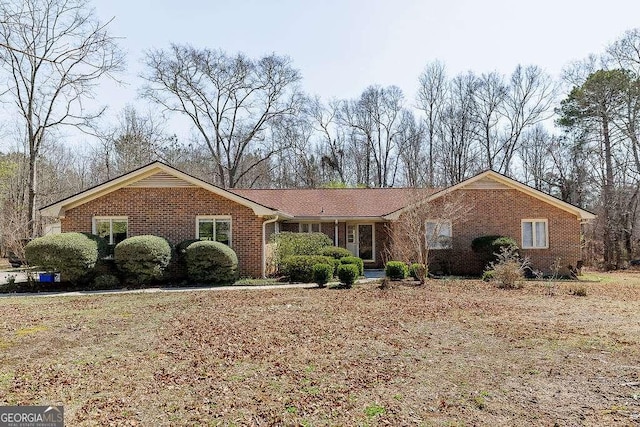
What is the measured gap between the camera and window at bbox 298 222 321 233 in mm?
21719

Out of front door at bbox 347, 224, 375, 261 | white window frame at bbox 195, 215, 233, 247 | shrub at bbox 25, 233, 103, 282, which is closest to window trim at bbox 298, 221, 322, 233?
front door at bbox 347, 224, 375, 261

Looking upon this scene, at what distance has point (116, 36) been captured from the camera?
4.98 m

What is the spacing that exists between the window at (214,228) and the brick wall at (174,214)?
189 mm

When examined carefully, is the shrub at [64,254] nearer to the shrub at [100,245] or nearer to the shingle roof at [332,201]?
the shrub at [100,245]

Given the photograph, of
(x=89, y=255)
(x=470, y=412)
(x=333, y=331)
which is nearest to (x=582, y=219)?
(x=333, y=331)

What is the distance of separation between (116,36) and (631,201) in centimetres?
3106

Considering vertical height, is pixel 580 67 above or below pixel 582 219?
above

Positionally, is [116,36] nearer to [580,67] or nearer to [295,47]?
[295,47]

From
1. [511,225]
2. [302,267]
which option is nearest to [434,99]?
[511,225]

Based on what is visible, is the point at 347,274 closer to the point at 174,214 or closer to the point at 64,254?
the point at 174,214

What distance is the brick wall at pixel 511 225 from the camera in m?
18.9
